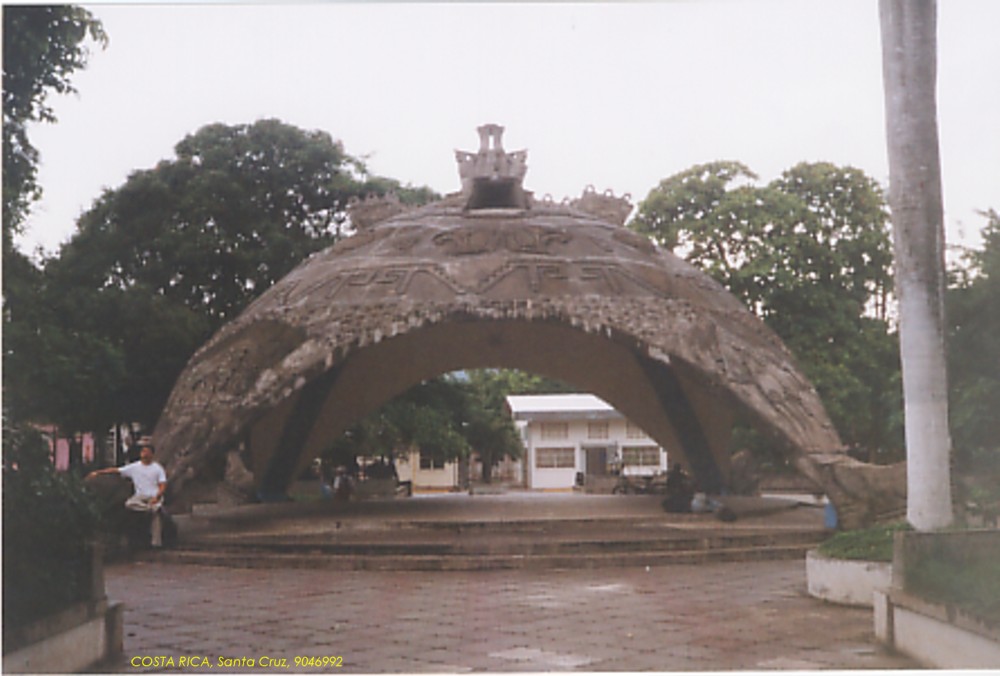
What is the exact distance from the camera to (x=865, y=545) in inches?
317

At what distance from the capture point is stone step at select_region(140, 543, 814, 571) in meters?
10.1

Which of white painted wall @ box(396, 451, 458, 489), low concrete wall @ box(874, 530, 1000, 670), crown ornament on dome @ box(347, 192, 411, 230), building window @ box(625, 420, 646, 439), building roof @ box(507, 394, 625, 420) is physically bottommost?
white painted wall @ box(396, 451, 458, 489)

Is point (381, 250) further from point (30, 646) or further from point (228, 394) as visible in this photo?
point (30, 646)

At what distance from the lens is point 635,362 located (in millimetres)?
18375

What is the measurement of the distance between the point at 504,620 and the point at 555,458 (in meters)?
24.8

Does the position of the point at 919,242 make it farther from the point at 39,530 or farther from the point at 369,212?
the point at 369,212

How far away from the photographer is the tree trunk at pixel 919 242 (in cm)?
741

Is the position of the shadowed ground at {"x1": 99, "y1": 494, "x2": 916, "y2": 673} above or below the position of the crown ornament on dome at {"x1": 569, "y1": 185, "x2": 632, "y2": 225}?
below

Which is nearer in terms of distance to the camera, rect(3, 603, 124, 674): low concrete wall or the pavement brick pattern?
rect(3, 603, 124, 674): low concrete wall

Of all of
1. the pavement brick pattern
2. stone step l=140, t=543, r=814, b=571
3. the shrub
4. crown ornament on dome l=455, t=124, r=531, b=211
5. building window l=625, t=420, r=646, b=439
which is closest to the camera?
the shrub

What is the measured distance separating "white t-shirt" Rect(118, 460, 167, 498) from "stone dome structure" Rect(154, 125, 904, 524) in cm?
193

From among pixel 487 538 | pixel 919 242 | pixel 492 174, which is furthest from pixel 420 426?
pixel 919 242

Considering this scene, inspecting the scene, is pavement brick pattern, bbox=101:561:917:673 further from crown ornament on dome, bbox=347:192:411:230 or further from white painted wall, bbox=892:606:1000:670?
crown ornament on dome, bbox=347:192:411:230

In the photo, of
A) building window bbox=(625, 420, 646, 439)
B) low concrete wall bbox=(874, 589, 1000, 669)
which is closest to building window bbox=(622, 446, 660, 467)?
building window bbox=(625, 420, 646, 439)
